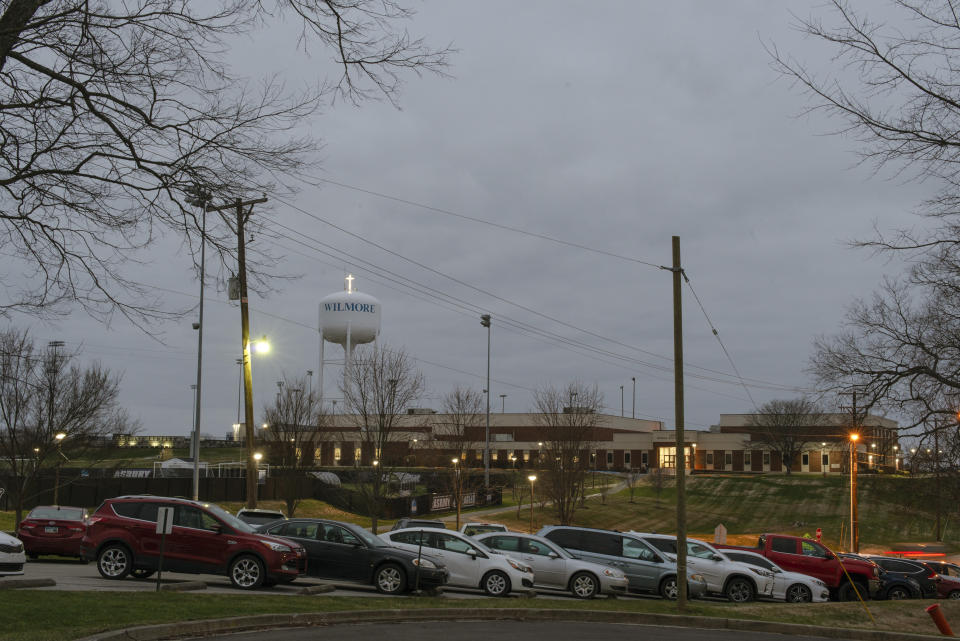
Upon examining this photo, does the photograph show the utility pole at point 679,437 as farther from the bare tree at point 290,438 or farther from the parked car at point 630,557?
the bare tree at point 290,438

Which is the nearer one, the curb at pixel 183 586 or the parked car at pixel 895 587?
the curb at pixel 183 586

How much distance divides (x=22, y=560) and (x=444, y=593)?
879cm

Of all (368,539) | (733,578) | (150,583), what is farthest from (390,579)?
(733,578)

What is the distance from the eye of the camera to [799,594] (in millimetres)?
23922

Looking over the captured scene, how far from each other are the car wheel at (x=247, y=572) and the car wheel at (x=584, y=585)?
25.2 ft

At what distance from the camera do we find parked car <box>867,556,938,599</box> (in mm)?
28750

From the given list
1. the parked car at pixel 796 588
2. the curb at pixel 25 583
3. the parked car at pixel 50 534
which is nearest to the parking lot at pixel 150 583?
the curb at pixel 25 583

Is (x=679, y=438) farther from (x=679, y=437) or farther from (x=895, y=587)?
(x=895, y=587)

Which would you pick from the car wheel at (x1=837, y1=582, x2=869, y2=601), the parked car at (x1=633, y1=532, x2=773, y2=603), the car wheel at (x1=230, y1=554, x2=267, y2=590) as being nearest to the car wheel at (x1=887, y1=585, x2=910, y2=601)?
the car wheel at (x1=837, y1=582, x2=869, y2=601)

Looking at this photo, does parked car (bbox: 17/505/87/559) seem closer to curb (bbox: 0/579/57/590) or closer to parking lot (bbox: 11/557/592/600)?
parking lot (bbox: 11/557/592/600)

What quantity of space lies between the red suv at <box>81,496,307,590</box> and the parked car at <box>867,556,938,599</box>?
814 inches

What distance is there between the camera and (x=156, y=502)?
719 inches

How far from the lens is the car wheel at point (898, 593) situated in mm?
27569

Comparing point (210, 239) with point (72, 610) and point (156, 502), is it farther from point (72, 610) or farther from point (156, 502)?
point (156, 502)
